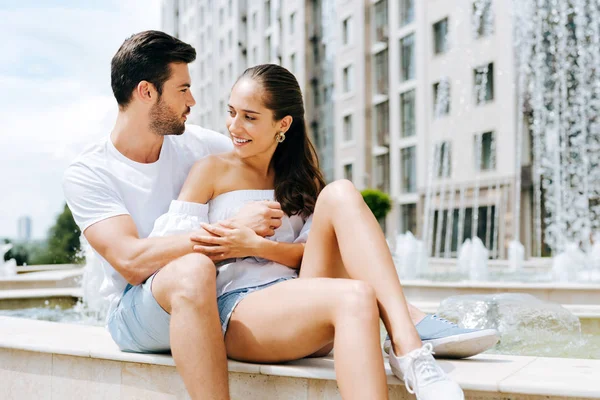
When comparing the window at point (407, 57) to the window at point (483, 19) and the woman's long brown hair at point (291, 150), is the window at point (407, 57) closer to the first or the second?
the window at point (483, 19)

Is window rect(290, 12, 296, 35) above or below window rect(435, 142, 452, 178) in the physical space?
above

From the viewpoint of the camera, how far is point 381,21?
1086 inches

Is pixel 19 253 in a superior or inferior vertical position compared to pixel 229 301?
inferior

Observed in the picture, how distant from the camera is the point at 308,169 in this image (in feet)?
9.25

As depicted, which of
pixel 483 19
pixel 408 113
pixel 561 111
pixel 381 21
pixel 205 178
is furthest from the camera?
pixel 381 21

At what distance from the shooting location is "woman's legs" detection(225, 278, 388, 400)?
1935mm

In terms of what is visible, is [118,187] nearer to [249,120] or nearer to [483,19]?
[249,120]

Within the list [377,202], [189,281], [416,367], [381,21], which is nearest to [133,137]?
[189,281]

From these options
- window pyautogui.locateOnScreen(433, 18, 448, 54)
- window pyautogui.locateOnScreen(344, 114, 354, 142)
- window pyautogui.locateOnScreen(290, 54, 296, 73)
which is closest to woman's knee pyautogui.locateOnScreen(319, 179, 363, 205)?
window pyautogui.locateOnScreen(433, 18, 448, 54)

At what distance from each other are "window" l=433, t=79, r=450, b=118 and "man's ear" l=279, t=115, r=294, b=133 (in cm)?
2107

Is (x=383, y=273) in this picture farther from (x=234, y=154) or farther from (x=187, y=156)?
(x=187, y=156)

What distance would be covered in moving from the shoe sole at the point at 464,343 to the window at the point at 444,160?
21.2 meters

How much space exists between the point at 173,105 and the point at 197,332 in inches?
37.3

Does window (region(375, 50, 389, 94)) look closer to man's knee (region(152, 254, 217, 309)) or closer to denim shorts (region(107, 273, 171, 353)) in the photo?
denim shorts (region(107, 273, 171, 353))
